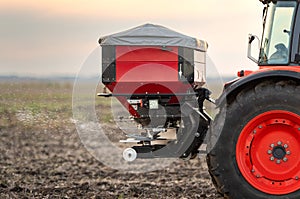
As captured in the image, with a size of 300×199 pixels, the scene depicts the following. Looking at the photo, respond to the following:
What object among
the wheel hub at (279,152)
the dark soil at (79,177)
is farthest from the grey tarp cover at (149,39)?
the dark soil at (79,177)

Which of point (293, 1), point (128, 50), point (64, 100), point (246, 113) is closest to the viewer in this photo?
point (246, 113)

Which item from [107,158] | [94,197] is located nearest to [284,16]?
[94,197]

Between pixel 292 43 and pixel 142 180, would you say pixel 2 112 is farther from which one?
pixel 292 43

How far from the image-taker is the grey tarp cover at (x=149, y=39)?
24.0 ft

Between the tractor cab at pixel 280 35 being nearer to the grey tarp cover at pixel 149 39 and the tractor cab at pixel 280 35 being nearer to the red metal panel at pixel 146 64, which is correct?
the grey tarp cover at pixel 149 39

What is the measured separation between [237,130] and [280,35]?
4.56 ft

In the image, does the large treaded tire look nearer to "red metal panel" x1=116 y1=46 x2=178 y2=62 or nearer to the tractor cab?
the tractor cab

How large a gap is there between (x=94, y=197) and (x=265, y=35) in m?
3.28

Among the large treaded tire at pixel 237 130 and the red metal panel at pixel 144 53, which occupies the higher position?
the red metal panel at pixel 144 53

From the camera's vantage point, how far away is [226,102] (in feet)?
21.0

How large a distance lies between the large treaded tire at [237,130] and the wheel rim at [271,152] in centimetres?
5

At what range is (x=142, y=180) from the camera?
384 inches

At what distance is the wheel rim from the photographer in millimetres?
6273

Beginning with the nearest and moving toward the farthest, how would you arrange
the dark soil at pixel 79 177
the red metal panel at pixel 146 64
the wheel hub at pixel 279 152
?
the wheel hub at pixel 279 152, the red metal panel at pixel 146 64, the dark soil at pixel 79 177
